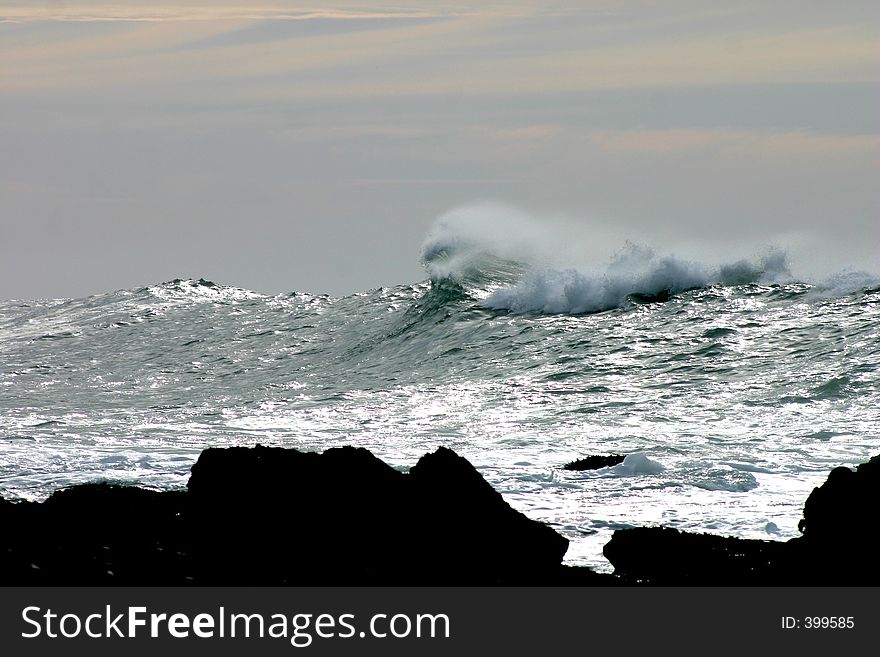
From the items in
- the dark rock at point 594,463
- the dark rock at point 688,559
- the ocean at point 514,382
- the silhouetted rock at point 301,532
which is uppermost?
the ocean at point 514,382

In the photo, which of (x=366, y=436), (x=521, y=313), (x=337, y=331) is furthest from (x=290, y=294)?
(x=366, y=436)

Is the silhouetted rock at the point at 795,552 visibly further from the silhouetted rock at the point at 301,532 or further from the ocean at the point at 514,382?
the ocean at the point at 514,382

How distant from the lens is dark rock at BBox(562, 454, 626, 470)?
1298 cm

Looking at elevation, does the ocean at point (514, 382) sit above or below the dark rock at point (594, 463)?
above

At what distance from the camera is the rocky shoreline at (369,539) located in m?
7.49

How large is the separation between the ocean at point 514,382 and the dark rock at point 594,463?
0.22 meters

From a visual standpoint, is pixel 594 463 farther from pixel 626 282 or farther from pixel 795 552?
pixel 626 282

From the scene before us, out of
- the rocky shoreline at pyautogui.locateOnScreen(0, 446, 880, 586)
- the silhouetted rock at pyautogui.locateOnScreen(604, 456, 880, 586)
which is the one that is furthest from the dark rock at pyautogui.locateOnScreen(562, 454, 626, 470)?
the silhouetted rock at pyautogui.locateOnScreen(604, 456, 880, 586)

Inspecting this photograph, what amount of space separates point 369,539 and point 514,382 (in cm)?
1330

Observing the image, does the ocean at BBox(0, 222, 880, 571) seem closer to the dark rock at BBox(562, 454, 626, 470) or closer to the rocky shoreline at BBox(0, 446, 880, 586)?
the dark rock at BBox(562, 454, 626, 470)

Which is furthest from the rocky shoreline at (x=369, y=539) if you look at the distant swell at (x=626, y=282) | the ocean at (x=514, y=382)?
the distant swell at (x=626, y=282)
